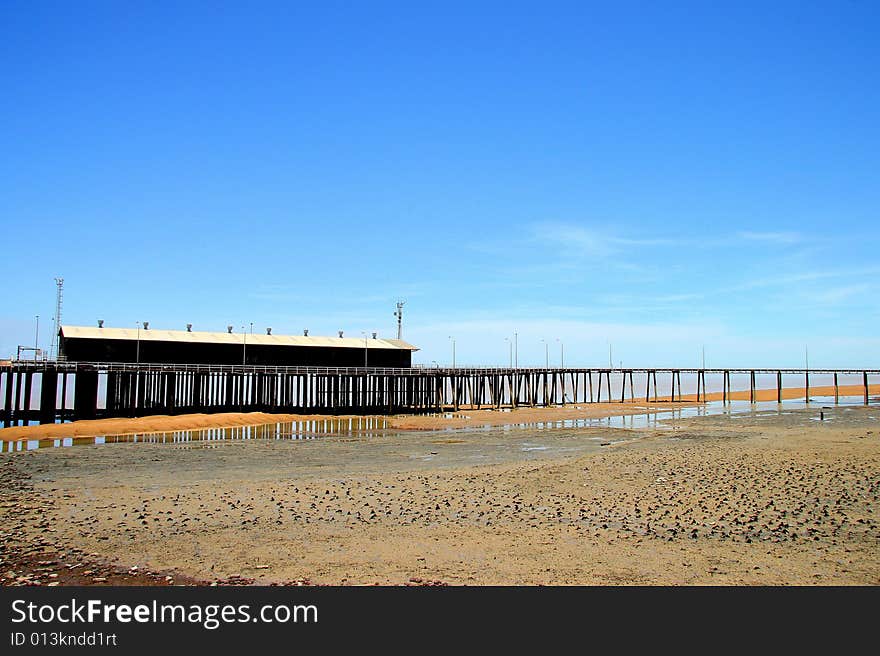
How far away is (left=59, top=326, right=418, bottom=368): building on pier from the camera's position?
5225 cm

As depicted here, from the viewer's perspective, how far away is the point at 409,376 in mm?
65500

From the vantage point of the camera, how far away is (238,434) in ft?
132

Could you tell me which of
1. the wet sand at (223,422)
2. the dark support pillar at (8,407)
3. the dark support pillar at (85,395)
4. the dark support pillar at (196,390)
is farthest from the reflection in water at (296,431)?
the dark support pillar at (8,407)

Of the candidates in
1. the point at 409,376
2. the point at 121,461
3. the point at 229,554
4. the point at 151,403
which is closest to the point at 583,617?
the point at 229,554

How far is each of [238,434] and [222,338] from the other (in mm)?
21542

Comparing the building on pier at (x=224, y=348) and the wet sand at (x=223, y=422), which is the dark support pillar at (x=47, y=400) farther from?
the building on pier at (x=224, y=348)

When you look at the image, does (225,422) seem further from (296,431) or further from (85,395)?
(85,395)

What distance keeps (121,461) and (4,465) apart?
389cm

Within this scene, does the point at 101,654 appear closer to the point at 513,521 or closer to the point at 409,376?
the point at 513,521

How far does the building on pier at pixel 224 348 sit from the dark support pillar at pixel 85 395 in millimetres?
5093

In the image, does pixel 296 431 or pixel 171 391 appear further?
pixel 171 391

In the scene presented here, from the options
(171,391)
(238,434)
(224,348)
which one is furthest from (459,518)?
(224,348)

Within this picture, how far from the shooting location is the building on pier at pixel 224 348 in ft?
171

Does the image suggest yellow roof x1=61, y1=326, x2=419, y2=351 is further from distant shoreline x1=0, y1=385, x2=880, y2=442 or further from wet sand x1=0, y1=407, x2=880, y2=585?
wet sand x1=0, y1=407, x2=880, y2=585
